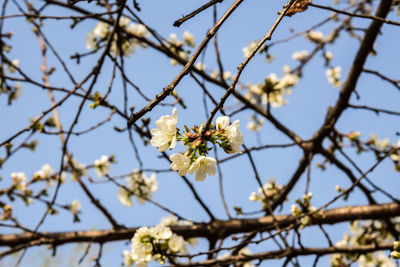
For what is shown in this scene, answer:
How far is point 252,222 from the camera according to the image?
2.50 metres

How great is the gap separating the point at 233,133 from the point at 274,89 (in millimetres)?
1553

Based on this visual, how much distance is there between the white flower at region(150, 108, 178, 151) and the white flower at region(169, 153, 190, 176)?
62mm

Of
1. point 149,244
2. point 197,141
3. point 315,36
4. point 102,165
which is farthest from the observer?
point 315,36

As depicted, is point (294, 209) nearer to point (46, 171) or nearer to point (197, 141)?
point (197, 141)

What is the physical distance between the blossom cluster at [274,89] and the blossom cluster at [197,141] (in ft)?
4.37

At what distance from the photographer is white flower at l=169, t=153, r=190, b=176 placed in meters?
1.18

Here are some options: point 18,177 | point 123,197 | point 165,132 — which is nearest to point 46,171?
point 18,177

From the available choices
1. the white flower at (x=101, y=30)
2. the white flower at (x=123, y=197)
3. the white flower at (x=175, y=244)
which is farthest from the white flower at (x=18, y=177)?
the white flower at (x=175, y=244)

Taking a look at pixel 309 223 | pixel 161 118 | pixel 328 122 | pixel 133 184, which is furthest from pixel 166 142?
pixel 133 184

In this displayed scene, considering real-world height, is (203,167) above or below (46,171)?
below

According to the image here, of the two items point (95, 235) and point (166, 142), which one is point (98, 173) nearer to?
point (95, 235)

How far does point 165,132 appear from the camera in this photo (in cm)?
128

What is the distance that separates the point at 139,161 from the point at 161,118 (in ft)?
4.54

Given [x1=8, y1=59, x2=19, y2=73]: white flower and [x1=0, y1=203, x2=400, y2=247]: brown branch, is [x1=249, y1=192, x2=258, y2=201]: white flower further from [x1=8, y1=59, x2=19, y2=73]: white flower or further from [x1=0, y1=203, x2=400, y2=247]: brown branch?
[x1=8, y1=59, x2=19, y2=73]: white flower
